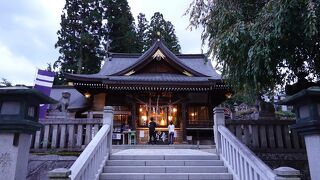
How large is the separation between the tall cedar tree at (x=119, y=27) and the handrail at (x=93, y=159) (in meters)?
31.1

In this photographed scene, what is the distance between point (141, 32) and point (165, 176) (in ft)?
131

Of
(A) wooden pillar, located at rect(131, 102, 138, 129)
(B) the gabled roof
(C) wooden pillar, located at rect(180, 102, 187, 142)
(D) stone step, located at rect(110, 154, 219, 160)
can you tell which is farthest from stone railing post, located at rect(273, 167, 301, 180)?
(A) wooden pillar, located at rect(131, 102, 138, 129)

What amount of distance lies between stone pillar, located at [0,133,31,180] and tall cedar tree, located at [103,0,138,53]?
34.1 metres

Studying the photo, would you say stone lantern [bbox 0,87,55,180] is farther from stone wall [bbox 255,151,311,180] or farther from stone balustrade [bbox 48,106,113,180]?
stone wall [bbox 255,151,311,180]

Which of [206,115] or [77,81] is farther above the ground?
[77,81]

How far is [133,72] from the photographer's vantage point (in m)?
17.6

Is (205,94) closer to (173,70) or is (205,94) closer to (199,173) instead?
(173,70)

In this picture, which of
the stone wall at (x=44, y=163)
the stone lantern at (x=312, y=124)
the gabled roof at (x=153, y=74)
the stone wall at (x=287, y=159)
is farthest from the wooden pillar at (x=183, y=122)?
the stone lantern at (x=312, y=124)

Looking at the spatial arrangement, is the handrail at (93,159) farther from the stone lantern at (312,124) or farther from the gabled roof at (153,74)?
the gabled roof at (153,74)

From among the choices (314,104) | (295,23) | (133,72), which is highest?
(133,72)

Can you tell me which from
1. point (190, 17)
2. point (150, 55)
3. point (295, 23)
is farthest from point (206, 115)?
point (295, 23)

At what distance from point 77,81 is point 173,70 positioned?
6571 mm

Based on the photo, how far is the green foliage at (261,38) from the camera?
16.3 feet

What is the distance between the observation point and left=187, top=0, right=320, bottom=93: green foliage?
4.97 m
